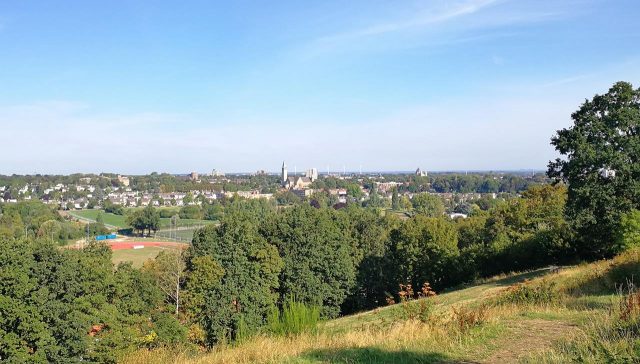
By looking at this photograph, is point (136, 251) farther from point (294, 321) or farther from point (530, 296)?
point (294, 321)

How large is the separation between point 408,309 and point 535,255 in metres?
23.9

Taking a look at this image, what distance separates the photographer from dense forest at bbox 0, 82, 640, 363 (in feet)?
65.7

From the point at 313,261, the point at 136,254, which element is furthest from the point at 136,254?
the point at 313,261

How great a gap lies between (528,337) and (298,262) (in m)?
26.9

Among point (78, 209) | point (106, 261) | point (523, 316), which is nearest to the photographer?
point (523, 316)

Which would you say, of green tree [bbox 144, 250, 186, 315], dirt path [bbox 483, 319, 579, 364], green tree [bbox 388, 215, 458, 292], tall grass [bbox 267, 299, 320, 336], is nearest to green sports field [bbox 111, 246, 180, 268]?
green tree [bbox 144, 250, 186, 315]

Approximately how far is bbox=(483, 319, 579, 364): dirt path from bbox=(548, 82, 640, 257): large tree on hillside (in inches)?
533

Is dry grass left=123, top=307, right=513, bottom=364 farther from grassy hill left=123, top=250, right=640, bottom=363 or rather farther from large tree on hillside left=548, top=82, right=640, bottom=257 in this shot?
large tree on hillside left=548, top=82, right=640, bottom=257

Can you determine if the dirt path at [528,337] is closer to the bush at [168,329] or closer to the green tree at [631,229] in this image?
the green tree at [631,229]

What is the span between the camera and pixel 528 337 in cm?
745

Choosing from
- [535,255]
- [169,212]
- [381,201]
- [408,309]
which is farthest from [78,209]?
[408,309]

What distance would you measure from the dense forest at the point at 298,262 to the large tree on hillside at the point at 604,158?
6 cm

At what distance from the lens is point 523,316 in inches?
351

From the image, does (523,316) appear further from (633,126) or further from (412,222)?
(412,222)
